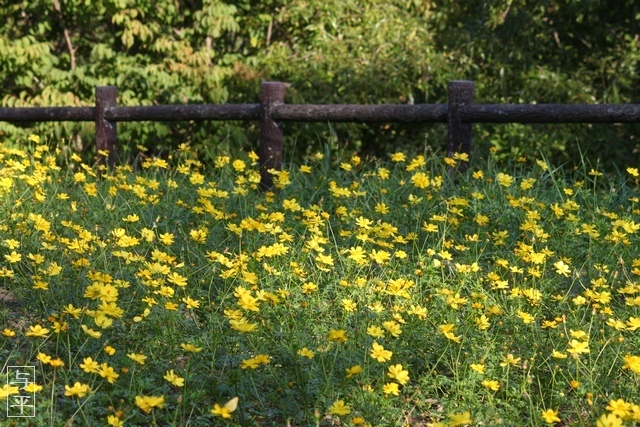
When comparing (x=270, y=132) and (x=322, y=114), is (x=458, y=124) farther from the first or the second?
(x=270, y=132)

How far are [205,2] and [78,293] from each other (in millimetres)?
6331

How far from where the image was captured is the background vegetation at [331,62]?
9.23 meters

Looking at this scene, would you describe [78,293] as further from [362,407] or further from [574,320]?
[574,320]

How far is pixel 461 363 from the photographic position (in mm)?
3295

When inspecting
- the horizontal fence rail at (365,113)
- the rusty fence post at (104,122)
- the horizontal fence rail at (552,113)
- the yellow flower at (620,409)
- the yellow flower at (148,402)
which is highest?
the yellow flower at (620,409)

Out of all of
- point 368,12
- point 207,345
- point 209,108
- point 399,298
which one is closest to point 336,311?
point 399,298

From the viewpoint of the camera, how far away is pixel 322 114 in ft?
21.1

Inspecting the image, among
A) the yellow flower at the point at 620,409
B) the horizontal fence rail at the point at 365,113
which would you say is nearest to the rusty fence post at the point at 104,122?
the horizontal fence rail at the point at 365,113

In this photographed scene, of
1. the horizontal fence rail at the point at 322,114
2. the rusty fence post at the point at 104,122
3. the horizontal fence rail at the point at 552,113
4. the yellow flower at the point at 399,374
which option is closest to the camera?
the yellow flower at the point at 399,374

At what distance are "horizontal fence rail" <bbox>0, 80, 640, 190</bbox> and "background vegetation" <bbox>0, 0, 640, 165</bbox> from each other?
66.7 inches

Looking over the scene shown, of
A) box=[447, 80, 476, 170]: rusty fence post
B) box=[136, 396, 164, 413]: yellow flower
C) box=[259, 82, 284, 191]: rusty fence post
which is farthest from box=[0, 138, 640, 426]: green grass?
box=[259, 82, 284, 191]: rusty fence post

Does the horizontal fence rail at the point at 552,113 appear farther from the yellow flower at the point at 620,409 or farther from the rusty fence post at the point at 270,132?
the yellow flower at the point at 620,409

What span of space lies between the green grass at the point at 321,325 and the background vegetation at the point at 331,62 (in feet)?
14.4

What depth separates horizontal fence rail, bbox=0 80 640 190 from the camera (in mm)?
5672
